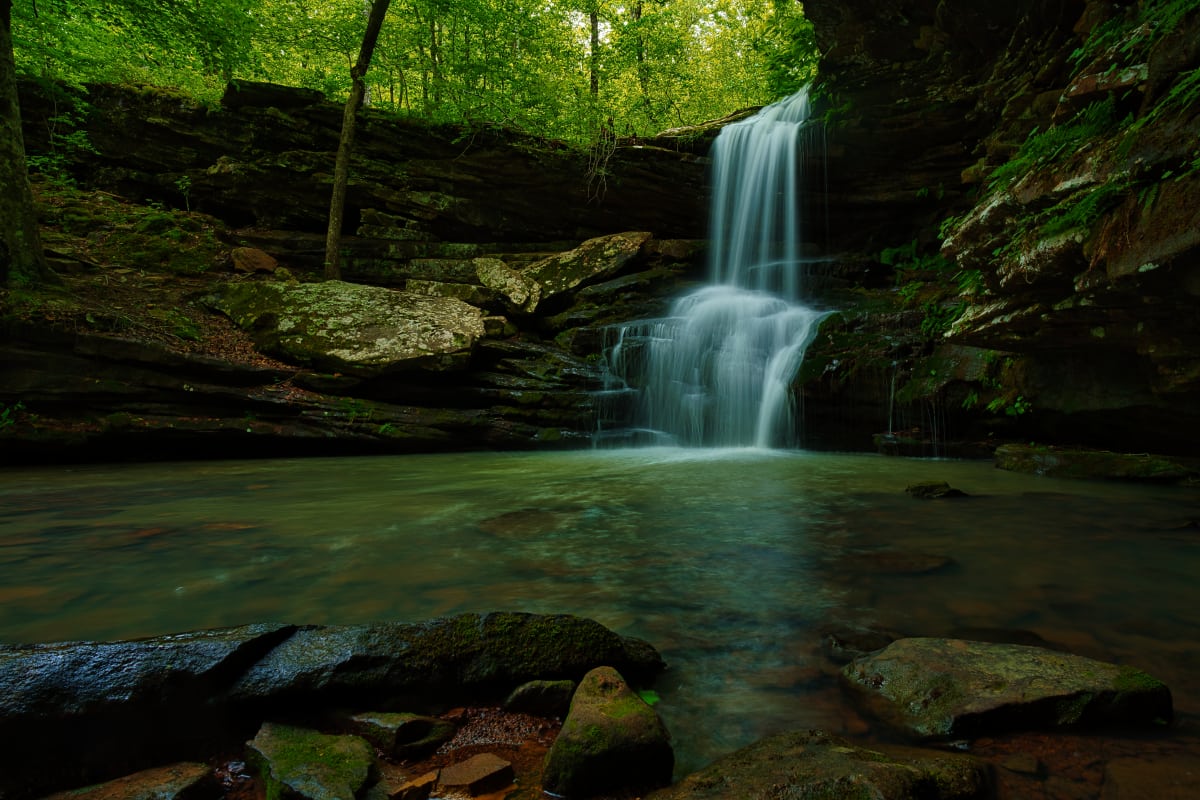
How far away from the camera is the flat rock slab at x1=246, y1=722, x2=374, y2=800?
1.44 metres

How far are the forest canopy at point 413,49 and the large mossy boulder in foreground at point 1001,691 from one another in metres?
15.0

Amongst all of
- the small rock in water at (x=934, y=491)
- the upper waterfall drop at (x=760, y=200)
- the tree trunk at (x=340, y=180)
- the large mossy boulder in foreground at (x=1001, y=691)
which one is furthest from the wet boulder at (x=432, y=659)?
the upper waterfall drop at (x=760, y=200)

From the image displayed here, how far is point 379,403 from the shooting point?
10.4m

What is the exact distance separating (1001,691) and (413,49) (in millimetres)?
20358

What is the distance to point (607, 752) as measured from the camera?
5.07 ft

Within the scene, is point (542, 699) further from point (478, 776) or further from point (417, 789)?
point (417, 789)

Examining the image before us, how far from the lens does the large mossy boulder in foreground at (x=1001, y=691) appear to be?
1.82 meters

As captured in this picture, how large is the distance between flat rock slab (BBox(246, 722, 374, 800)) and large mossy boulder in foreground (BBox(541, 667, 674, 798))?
49 centimetres

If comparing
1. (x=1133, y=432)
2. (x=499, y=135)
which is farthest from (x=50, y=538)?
(x=499, y=135)

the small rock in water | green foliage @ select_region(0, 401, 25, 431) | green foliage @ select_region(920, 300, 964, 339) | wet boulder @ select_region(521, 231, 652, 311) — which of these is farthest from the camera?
wet boulder @ select_region(521, 231, 652, 311)

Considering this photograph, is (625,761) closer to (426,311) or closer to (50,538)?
(50,538)

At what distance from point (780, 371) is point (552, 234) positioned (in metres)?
8.38

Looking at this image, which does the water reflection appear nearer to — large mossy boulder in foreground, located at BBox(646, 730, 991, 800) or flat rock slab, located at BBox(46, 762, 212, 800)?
large mossy boulder in foreground, located at BBox(646, 730, 991, 800)

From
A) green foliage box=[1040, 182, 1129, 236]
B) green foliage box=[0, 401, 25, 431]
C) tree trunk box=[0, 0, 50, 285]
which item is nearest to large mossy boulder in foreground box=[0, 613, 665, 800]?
green foliage box=[1040, 182, 1129, 236]
